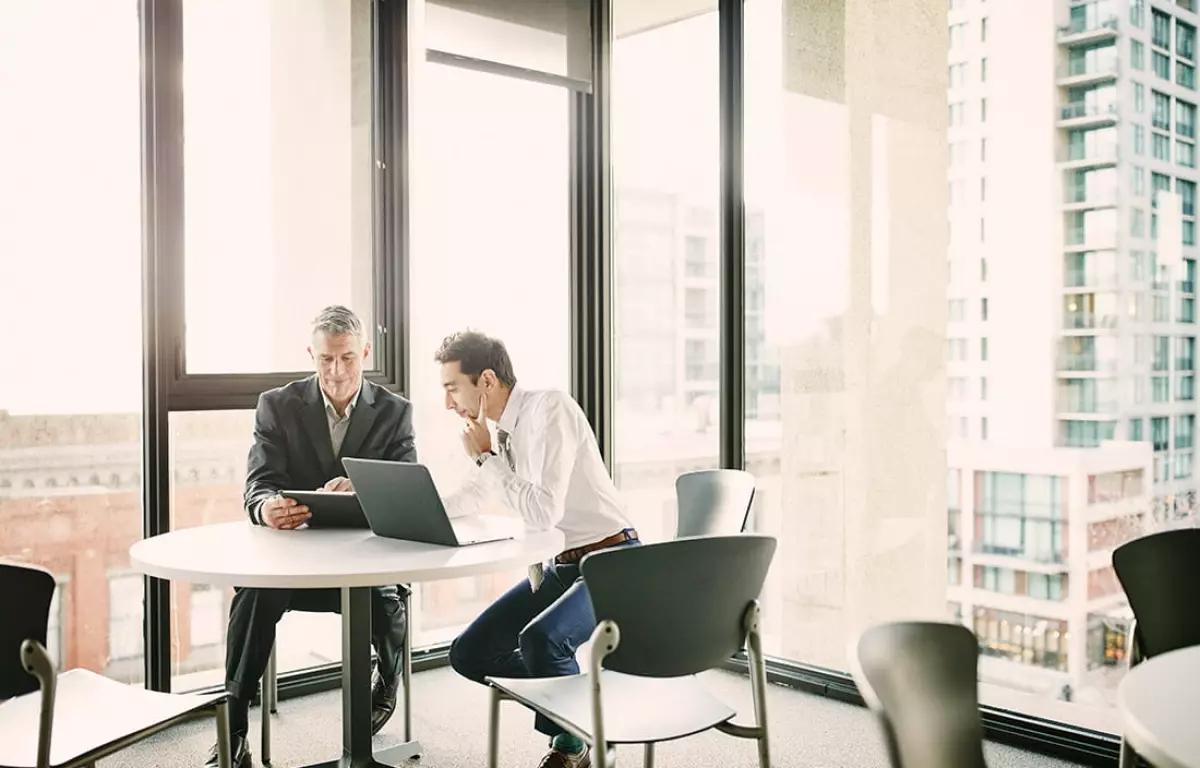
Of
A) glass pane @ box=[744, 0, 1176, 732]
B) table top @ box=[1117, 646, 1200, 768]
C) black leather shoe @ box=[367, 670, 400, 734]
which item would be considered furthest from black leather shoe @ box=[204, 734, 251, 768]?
table top @ box=[1117, 646, 1200, 768]

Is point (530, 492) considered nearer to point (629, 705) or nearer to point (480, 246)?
point (629, 705)

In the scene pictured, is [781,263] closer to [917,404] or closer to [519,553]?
[917,404]

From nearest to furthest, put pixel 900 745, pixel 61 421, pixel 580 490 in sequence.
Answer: pixel 900 745
pixel 580 490
pixel 61 421

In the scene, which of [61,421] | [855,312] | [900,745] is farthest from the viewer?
[855,312]

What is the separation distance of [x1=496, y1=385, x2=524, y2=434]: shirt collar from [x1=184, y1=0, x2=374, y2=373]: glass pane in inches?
52.1

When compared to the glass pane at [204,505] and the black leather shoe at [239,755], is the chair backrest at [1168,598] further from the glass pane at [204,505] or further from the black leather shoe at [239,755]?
the glass pane at [204,505]

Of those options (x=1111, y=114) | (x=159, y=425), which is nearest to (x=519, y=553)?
(x=159, y=425)

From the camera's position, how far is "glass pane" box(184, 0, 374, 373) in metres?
3.93

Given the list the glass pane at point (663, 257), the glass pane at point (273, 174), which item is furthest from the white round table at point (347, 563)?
the glass pane at point (663, 257)

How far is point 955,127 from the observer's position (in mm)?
3746

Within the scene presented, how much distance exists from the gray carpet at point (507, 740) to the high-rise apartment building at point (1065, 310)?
0.55 meters

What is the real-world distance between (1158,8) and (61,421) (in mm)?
3696

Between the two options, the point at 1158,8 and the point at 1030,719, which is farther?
the point at 1030,719

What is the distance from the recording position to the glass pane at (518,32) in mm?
4523
